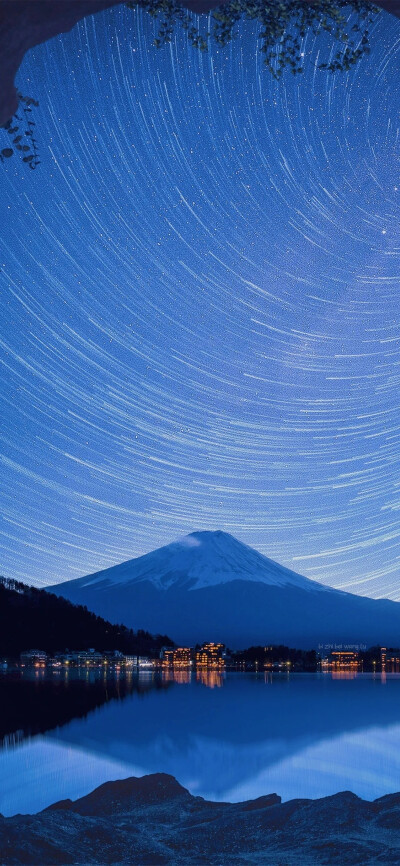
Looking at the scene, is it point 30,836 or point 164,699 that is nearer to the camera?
point 30,836

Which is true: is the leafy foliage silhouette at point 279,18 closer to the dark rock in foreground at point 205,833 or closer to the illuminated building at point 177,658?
the dark rock in foreground at point 205,833

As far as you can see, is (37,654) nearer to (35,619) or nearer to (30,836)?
(35,619)

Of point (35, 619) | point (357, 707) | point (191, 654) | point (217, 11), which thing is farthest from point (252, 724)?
point (191, 654)

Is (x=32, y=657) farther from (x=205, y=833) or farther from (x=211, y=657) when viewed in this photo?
(x=211, y=657)

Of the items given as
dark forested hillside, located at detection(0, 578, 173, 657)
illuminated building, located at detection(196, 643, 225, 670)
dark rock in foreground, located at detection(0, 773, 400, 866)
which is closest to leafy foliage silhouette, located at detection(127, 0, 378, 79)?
dark rock in foreground, located at detection(0, 773, 400, 866)

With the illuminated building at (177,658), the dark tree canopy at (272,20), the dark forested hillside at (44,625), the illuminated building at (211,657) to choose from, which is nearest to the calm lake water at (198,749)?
the dark tree canopy at (272,20)

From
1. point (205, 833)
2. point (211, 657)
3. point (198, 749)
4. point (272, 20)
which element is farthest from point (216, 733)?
point (211, 657)

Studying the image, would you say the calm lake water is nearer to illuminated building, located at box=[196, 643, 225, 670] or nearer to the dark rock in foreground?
the dark rock in foreground
